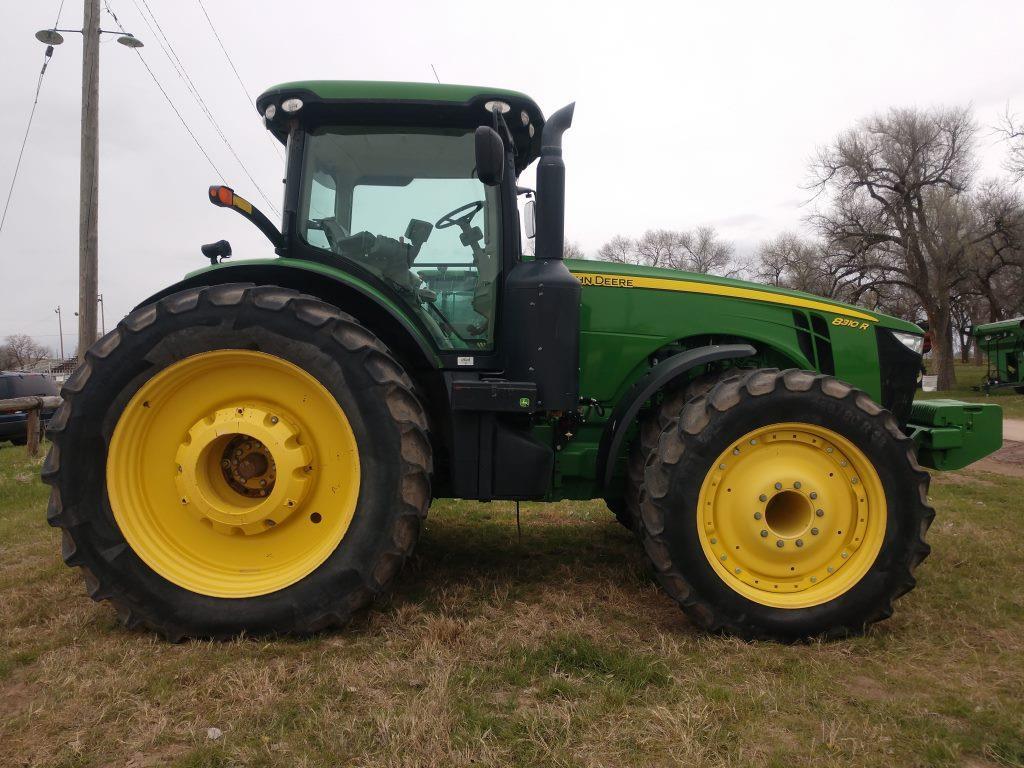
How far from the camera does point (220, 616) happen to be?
2639 millimetres

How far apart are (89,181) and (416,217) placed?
25.9 ft

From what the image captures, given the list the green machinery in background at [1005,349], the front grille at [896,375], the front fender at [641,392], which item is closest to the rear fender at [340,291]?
the front fender at [641,392]

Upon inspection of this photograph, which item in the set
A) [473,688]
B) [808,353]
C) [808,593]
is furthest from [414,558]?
[808,353]

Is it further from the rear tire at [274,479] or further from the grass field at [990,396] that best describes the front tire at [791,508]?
the grass field at [990,396]

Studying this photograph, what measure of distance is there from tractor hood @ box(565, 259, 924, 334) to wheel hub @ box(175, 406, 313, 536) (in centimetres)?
165

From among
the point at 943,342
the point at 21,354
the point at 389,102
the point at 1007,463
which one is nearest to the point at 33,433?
the point at 389,102

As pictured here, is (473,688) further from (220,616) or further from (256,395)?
(256,395)

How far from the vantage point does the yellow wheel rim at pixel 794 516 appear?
2.78 metres

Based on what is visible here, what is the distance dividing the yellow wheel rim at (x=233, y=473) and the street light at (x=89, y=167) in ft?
23.9

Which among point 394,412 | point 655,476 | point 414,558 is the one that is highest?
point 394,412

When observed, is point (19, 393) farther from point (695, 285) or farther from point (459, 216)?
point (695, 285)

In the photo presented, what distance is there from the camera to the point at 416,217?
325cm

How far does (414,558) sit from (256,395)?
57.0 inches

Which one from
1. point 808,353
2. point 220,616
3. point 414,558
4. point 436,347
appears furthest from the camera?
point 414,558
